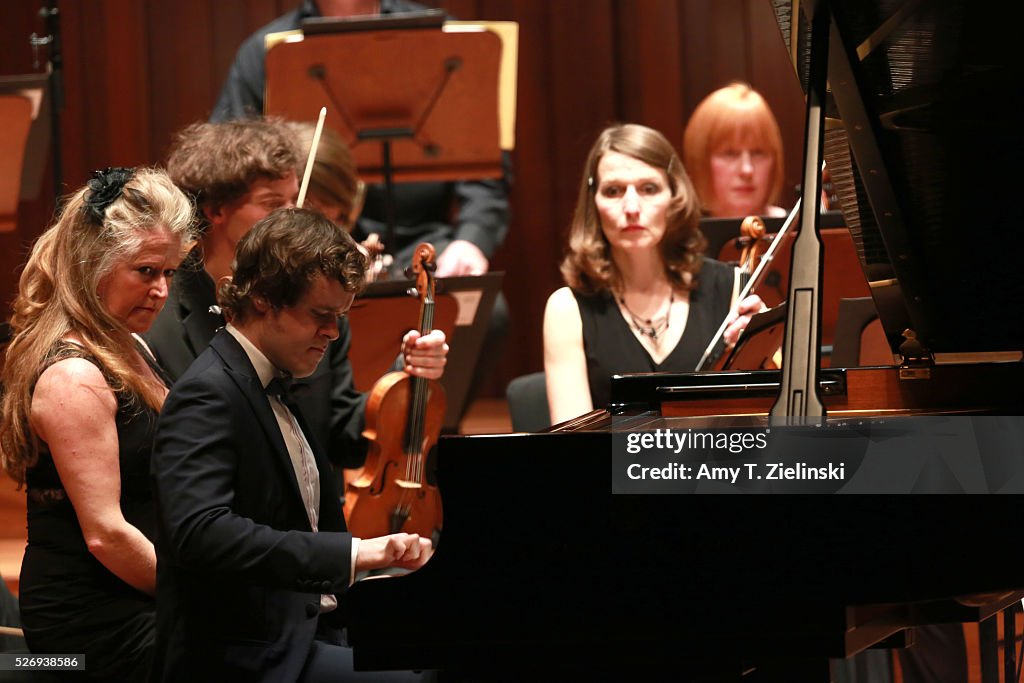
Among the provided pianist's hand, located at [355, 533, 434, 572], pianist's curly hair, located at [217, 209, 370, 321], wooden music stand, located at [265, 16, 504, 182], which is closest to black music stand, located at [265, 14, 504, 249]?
wooden music stand, located at [265, 16, 504, 182]

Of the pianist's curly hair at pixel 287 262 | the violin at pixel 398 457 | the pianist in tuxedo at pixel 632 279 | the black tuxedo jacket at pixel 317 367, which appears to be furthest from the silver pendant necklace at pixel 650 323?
the pianist's curly hair at pixel 287 262

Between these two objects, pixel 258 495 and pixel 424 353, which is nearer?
pixel 258 495

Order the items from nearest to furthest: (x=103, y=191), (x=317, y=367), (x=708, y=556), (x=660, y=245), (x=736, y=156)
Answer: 1. (x=708, y=556)
2. (x=103, y=191)
3. (x=317, y=367)
4. (x=660, y=245)
5. (x=736, y=156)

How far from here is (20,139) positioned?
3.39 meters

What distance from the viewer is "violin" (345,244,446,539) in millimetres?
2793

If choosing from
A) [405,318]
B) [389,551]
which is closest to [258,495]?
[389,551]

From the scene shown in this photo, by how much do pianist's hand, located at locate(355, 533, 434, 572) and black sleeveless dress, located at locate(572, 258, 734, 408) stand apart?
1.25 meters

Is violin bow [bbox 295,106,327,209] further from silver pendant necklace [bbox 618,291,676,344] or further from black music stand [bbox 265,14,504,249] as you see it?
silver pendant necklace [bbox 618,291,676,344]

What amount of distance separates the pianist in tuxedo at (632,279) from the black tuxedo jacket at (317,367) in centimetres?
48

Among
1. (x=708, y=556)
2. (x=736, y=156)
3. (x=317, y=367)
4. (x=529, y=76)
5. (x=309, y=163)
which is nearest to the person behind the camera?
(x=708, y=556)

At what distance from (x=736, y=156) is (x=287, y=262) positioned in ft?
7.71

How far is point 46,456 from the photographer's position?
6.82 feet

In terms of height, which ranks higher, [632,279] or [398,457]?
[632,279]

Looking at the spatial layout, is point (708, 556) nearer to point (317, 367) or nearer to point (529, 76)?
point (317, 367)
